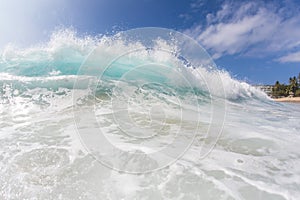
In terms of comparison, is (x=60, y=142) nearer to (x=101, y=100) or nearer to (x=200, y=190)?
(x=200, y=190)

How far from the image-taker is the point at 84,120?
192 inches

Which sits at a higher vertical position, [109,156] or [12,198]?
[109,156]

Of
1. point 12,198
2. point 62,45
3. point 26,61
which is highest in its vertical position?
point 62,45

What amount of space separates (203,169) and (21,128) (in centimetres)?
346

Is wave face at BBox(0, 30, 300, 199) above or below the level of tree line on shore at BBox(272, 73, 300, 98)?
below

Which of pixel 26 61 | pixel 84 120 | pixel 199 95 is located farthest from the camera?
pixel 26 61

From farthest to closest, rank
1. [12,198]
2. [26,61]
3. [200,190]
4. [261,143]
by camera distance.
A: [26,61] < [261,143] < [200,190] < [12,198]

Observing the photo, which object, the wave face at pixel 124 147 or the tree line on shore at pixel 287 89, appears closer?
the wave face at pixel 124 147

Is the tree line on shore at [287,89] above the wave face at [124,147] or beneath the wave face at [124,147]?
above

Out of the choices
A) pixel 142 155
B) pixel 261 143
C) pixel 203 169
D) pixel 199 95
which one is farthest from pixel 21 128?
pixel 199 95

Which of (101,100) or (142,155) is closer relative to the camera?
(142,155)

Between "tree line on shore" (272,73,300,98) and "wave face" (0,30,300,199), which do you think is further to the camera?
"tree line on shore" (272,73,300,98)

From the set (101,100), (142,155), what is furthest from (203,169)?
(101,100)

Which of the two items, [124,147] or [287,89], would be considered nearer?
[124,147]
